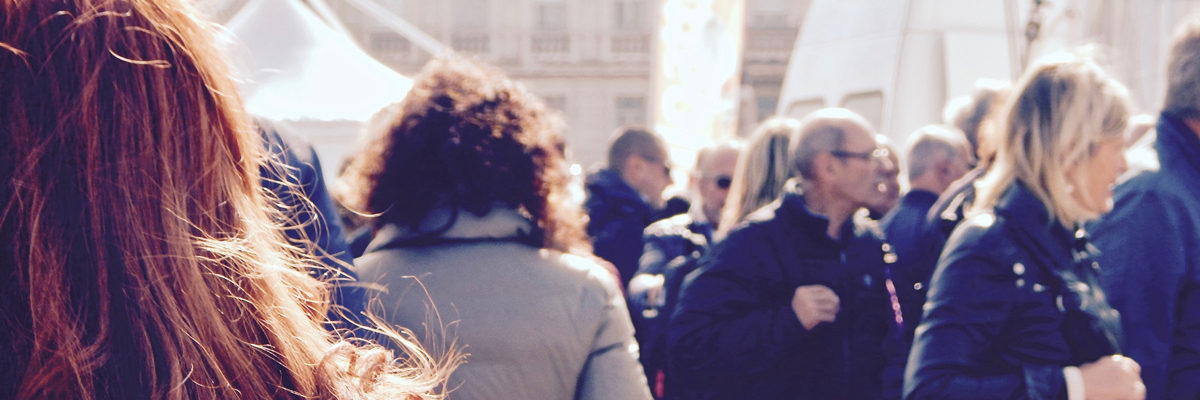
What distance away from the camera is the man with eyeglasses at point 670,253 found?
3529 mm

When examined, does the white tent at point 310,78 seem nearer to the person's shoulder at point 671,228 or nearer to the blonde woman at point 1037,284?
the person's shoulder at point 671,228

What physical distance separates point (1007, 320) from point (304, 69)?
3.56 m

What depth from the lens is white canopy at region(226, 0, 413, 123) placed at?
4883mm

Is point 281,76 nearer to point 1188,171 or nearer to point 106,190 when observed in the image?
point 1188,171

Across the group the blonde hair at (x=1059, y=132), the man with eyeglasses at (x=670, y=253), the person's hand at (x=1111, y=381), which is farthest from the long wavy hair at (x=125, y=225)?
the man with eyeglasses at (x=670, y=253)

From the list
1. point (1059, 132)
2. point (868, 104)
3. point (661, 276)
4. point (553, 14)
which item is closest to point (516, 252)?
point (1059, 132)

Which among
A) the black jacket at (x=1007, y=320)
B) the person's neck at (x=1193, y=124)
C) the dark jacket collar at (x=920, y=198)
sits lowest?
the dark jacket collar at (x=920, y=198)

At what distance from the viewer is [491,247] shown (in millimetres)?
2137

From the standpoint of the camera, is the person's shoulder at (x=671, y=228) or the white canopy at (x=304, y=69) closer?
the person's shoulder at (x=671, y=228)

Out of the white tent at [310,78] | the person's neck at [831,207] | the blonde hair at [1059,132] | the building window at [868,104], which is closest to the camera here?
the blonde hair at [1059,132]

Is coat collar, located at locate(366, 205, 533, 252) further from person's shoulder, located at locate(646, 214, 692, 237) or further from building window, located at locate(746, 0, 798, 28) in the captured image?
building window, located at locate(746, 0, 798, 28)

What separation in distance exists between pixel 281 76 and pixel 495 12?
2615 centimetres

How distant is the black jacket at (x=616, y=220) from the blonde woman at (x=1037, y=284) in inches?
95.9

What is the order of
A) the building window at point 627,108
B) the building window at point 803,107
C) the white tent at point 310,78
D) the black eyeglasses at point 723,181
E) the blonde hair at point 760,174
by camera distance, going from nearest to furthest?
the blonde hair at point 760,174 → the black eyeglasses at point 723,181 → the white tent at point 310,78 → the building window at point 803,107 → the building window at point 627,108
